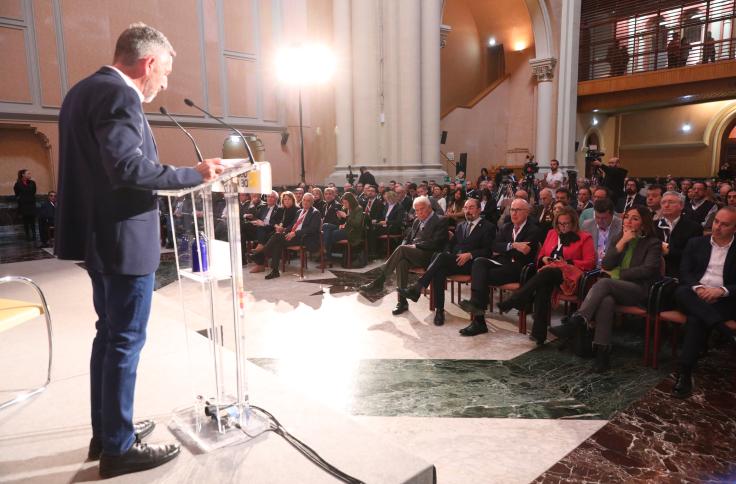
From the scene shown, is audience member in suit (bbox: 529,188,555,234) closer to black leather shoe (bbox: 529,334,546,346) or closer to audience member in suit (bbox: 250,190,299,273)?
black leather shoe (bbox: 529,334,546,346)

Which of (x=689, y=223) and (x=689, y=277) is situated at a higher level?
(x=689, y=223)

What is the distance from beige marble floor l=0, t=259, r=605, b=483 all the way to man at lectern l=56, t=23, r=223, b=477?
0.34m

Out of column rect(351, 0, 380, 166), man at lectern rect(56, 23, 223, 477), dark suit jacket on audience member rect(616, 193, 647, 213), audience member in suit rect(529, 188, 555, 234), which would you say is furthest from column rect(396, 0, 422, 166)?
man at lectern rect(56, 23, 223, 477)

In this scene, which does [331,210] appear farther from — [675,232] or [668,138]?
[668,138]

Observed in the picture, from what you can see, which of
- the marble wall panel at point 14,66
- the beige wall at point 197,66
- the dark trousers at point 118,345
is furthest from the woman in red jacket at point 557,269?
the marble wall panel at point 14,66

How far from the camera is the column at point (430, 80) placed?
33.5 feet

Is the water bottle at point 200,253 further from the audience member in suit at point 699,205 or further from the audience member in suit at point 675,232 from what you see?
the audience member in suit at point 699,205

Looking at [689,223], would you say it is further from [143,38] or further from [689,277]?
[143,38]

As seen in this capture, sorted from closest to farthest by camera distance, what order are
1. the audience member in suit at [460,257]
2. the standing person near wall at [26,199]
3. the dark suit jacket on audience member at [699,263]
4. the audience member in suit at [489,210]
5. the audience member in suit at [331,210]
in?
1. the dark suit jacket on audience member at [699,263]
2. the audience member in suit at [460,257]
3. the audience member in suit at [489,210]
4. the audience member in suit at [331,210]
5. the standing person near wall at [26,199]

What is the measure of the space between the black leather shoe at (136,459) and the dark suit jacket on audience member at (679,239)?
3941mm

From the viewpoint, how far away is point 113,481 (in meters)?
1.71

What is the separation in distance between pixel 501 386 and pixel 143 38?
2674 millimetres

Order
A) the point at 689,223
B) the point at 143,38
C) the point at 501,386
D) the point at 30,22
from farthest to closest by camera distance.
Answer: the point at 30,22
the point at 689,223
the point at 501,386
the point at 143,38

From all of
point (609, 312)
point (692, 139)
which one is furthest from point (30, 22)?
point (692, 139)
